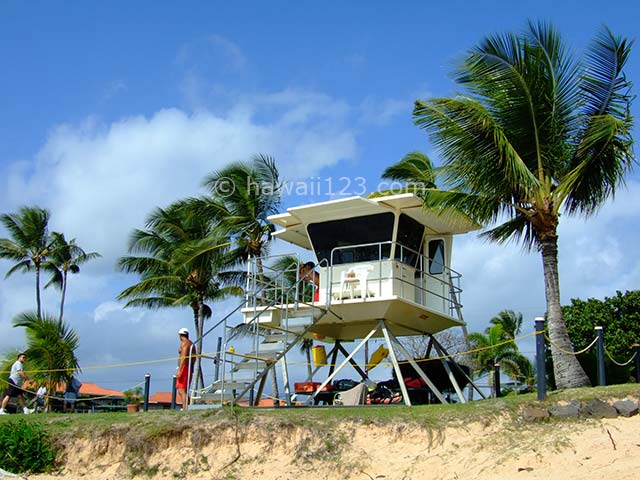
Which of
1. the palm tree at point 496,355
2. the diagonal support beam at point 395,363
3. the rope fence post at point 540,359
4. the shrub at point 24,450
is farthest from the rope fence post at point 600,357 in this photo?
the palm tree at point 496,355

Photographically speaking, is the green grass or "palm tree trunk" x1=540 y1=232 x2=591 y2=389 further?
"palm tree trunk" x1=540 y1=232 x2=591 y2=389

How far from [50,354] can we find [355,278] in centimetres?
871

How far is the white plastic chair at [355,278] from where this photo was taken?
60.3ft

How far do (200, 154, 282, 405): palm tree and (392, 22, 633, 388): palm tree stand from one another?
11868 mm

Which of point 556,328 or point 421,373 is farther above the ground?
point 556,328

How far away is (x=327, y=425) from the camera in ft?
45.3

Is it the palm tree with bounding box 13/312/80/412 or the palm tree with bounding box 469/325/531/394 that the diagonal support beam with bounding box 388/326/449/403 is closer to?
the palm tree with bounding box 13/312/80/412

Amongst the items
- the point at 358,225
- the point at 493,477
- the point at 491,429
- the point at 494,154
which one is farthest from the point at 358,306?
the point at 493,477

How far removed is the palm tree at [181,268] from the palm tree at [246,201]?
3.50ft

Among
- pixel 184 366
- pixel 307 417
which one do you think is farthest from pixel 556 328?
pixel 184 366

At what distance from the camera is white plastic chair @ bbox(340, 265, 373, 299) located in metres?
18.4

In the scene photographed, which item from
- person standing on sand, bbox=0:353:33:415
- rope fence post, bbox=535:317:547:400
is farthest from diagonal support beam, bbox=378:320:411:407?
person standing on sand, bbox=0:353:33:415

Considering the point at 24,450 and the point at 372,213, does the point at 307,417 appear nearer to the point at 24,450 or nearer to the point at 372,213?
the point at 24,450

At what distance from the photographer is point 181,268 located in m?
30.1
